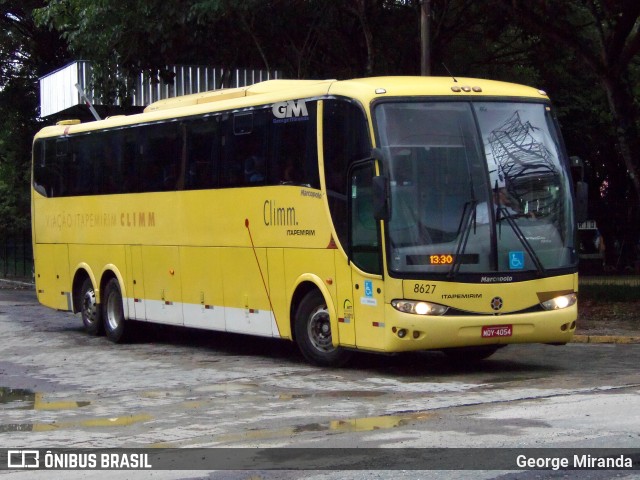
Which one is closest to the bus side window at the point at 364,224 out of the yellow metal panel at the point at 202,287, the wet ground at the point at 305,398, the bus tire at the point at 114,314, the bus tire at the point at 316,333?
the bus tire at the point at 316,333

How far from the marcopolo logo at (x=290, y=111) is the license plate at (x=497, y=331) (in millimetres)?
3603

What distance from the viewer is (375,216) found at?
13.7 meters

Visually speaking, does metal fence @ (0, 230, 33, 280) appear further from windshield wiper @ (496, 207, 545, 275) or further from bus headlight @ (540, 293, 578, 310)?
windshield wiper @ (496, 207, 545, 275)

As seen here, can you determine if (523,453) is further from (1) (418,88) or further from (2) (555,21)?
(2) (555,21)

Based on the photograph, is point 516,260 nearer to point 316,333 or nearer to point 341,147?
point 341,147

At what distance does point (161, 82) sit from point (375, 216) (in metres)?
19.2

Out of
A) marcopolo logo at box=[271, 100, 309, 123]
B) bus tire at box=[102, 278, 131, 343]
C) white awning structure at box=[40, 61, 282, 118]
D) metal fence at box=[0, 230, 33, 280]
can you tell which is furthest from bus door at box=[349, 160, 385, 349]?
metal fence at box=[0, 230, 33, 280]

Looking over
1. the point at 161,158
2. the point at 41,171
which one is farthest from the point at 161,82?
the point at 161,158

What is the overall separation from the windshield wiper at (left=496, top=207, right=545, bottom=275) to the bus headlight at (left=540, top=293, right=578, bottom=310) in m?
0.40

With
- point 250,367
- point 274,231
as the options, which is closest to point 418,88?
point 274,231

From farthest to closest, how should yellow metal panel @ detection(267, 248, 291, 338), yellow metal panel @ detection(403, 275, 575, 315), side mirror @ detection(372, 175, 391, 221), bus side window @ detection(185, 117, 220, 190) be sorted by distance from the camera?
bus side window @ detection(185, 117, 220, 190) < yellow metal panel @ detection(267, 248, 291, 338) < yellow metal panel @ detection(403, 275, 575, 315) < side mirror @ detection(372, 175, 391, 221)

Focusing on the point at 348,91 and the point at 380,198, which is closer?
the point at 380,198

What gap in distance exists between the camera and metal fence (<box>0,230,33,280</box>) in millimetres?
48125

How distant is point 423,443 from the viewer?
367 inches
